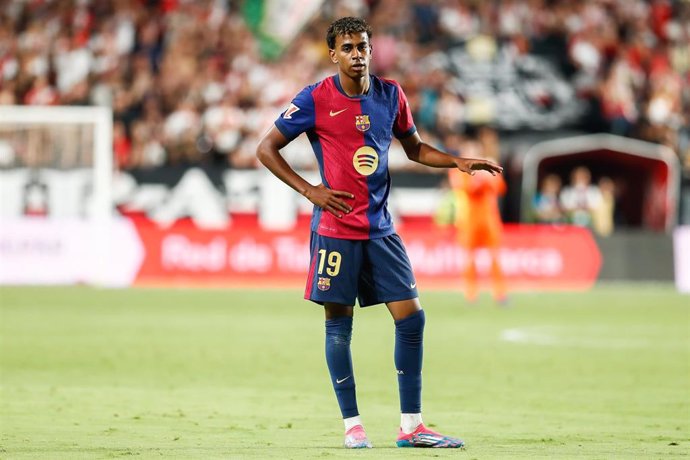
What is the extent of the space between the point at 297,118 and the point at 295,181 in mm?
339

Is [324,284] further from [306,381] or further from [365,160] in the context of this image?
[306,381]

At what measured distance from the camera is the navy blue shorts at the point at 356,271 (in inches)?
282

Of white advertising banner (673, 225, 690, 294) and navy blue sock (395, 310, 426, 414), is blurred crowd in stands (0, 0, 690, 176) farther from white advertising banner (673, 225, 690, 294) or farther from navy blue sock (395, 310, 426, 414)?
navy blue sock (395, 310, 426, 414)

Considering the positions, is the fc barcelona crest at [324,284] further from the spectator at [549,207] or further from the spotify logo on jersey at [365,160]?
the spectator at [549,207]

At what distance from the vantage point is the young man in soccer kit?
23.5 feet

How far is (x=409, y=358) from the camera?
7.27 m

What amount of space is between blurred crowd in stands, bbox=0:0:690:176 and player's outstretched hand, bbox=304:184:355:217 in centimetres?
1768

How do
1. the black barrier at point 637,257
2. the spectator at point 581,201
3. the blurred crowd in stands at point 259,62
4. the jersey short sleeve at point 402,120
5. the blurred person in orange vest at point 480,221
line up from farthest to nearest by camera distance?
the spectator at point 581,201 < the blurred crowd in stands at point 259,62 < the black barrier at point 637,257 < the blurred person in orange vest at point 480,221 < the jersey short sleeve at point 402,120

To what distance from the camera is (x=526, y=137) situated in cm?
2741

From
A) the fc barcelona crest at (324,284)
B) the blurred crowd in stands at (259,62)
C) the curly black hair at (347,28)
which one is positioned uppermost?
the blurred crowd in stands at (259,62)

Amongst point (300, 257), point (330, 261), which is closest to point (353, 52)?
point (330, 261)

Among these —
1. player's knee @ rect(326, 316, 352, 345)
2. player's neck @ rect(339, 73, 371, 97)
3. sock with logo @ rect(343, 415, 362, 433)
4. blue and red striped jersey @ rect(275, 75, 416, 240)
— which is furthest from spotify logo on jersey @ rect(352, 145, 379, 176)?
sock with logo @ rect(343, 415, 362, 433)

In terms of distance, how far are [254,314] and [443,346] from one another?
4.72 metres

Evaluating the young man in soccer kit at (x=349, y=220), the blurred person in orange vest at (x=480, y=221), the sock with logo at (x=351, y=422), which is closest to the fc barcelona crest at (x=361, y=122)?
the young man in soccer kit at (x=349, y=220)
